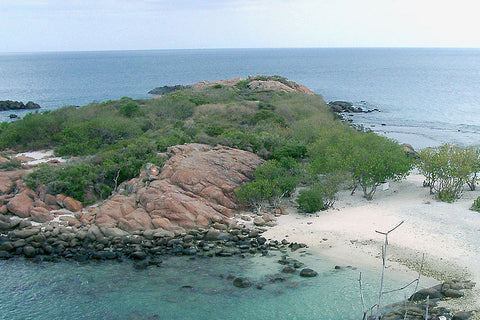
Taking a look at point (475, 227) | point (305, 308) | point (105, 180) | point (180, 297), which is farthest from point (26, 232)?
point (475, 227)

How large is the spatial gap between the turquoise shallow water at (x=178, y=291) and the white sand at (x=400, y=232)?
2.17 m

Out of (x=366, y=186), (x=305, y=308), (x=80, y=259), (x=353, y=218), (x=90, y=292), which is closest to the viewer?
(x=305, y=308)

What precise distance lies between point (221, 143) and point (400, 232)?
17351 millimetres

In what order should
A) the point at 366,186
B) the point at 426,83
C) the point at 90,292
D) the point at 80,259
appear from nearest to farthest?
the point at 90,292, the point at 80,259, the point at 366,186, the point at 426,83

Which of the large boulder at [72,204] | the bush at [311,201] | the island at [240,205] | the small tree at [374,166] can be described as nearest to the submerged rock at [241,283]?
the island at [240,205]

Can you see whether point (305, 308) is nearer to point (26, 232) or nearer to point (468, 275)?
point (468, 275)

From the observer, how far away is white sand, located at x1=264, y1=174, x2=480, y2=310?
74.6ft

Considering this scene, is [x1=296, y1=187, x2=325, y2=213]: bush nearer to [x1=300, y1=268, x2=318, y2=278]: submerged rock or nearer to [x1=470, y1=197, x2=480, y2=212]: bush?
[x1=300, y1=268, x2=318, y2=278]: submerged rock

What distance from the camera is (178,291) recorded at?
2094 centimetres

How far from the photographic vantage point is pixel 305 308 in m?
19.4

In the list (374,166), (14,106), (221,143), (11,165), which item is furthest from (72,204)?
(14,106)

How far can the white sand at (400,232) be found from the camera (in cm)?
2275

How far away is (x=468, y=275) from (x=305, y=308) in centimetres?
841

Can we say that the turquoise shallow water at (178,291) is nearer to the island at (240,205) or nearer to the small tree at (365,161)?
the island at (240,205)
